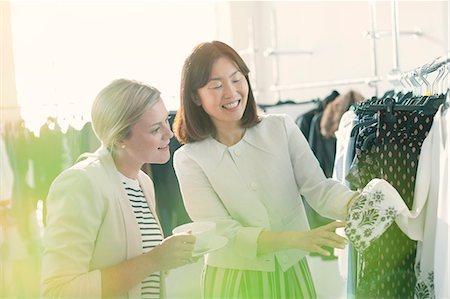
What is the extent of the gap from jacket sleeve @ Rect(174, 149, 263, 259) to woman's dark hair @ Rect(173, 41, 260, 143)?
50 mm

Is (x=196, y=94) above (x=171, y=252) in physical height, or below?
above

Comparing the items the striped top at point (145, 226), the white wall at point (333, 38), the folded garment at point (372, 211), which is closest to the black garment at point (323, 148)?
the white wall at point (333, 38)

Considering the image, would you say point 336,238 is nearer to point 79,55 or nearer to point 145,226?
point 145,226

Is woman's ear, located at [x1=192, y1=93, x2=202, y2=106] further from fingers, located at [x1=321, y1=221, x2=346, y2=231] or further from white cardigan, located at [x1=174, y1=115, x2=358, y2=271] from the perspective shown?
fingers, located at [x1=321, y1=221, x2=346, y2=231]

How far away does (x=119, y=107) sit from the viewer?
1004 mm

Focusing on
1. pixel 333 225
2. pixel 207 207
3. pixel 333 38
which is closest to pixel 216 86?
pixel 207 207

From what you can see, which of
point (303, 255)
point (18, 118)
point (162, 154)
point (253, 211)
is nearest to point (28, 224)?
point (18, 118)

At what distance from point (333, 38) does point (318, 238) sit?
150cm

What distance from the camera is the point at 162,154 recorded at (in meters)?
1.06

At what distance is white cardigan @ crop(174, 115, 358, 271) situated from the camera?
45.4 inches

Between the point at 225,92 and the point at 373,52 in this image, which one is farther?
the point at 373,52

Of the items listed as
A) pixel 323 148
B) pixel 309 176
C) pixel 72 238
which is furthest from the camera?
pixel 323 148

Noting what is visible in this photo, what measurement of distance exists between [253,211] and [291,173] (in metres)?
0.11

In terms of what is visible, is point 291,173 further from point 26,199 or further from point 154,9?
point 154,9
